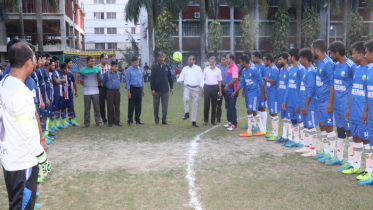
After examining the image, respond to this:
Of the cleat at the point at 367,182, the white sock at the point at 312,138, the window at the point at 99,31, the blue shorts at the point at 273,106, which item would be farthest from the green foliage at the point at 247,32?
the window at the point at 99,31

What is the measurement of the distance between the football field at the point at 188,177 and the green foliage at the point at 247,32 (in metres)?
32.5

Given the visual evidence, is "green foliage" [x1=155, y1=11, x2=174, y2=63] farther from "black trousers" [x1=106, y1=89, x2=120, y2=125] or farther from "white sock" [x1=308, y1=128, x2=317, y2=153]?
"white sock" [x1=308, y1=128, x2=317, y2=153]

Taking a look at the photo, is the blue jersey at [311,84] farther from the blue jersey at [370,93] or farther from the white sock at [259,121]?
the white sock at [259,121]

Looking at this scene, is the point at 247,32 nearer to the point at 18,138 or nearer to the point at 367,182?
the point at 367,182

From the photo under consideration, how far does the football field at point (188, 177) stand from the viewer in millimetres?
4883

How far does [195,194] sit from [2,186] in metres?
3.16

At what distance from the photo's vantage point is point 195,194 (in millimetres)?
5207

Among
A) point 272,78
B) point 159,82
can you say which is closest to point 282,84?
point 272,78

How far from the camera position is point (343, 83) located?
625 cm

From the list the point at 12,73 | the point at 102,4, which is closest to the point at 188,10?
the point at 102,4

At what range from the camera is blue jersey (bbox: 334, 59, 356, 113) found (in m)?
6.19

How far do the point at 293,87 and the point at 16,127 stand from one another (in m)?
6.30

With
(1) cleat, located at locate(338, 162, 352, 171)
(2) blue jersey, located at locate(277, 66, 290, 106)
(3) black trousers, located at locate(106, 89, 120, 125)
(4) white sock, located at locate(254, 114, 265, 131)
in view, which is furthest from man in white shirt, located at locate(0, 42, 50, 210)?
(3) black trousers, located at locate(106, 89, 120, 125)

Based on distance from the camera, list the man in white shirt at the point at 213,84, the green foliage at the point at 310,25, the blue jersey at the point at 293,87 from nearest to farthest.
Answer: the blue jersey at the point at 293,87
the man in white shirt at the point at 213,84
the green foliage at the point at 310,25
